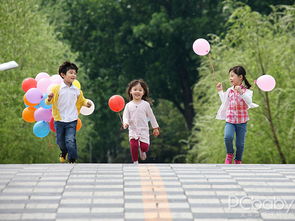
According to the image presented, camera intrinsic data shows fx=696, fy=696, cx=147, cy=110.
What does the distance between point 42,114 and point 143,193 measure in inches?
211

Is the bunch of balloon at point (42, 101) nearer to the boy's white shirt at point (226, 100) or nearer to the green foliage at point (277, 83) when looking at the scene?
the boy's white shirt at point (226, 100)

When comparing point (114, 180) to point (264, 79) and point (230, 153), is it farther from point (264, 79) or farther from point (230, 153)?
point (264, 79)

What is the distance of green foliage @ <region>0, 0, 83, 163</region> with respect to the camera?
20.4m

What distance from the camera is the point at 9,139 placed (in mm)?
20516

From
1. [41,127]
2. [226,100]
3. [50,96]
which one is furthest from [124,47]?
[50,96]

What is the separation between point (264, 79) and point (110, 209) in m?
5.76

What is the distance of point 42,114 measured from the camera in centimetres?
1205

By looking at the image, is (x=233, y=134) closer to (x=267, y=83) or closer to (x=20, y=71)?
(x=267, y=83)

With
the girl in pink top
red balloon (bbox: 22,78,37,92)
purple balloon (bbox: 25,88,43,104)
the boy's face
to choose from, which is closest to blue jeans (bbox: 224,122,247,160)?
the girl in pink top

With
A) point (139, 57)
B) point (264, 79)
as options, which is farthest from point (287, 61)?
point (139, 57)

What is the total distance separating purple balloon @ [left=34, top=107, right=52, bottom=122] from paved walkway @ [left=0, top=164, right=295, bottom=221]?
337 centimetres

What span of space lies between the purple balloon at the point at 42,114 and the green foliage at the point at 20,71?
800 cm

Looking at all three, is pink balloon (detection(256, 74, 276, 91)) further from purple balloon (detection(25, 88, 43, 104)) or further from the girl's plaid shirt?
purple balloon (detection(25, 88, 43, 104))

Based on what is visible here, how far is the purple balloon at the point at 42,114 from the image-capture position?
39.5 feet
